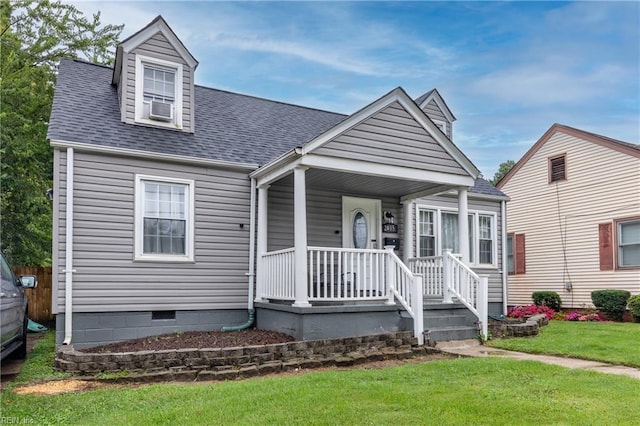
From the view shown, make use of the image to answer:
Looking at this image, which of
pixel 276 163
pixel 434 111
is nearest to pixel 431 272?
pixel 276 163

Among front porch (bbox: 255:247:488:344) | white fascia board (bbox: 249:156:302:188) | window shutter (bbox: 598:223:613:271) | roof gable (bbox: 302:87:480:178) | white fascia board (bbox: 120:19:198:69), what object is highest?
white fascia board (bbox: 120:19:198:69)

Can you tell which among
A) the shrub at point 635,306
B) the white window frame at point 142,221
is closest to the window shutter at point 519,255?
the shrub at point 635,306

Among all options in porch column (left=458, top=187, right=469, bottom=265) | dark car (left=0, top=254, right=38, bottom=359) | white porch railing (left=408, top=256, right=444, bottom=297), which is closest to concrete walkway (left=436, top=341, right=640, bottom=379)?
porch column (left=458, top=187, right=469, bottom=265)

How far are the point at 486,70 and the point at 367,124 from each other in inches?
318

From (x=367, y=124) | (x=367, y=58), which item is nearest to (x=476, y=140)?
(x=367, y=58)

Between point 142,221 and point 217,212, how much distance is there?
136 centimetres

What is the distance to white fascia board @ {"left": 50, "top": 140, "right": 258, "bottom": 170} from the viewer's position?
812 cm

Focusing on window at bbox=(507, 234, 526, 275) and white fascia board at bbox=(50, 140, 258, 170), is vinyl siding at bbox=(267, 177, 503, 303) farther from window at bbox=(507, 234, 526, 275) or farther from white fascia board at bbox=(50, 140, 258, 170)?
window at bbox=(507, 234, 526, 275)

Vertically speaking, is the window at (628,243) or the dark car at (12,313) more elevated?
the window at (628,243)

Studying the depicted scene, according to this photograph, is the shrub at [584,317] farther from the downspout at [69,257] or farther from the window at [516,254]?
the downspout at [69,257]

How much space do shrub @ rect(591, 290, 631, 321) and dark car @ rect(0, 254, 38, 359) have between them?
45.8 feet

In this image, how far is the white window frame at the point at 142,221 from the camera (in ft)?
28.4

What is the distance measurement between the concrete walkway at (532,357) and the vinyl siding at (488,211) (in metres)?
4.39

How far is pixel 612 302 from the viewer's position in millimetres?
13969
